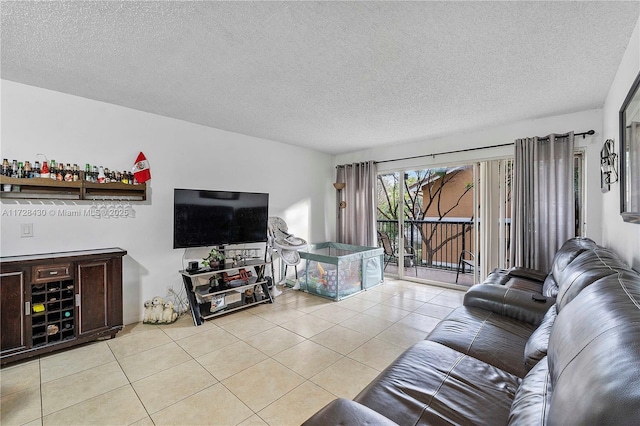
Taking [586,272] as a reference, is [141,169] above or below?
above

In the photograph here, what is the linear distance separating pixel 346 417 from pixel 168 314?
2.93m

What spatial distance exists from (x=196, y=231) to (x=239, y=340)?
139 cm

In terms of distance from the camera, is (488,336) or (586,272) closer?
(586,272)

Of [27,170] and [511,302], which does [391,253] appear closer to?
[511,302]

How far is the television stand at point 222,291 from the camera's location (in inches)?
129

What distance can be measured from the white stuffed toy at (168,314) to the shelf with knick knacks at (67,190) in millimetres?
1248

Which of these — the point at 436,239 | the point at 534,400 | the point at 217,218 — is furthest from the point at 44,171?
the point at 436,239

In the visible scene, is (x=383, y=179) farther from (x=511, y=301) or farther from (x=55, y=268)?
(x=55, y=268)

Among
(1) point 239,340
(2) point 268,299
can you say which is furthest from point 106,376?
(2) point 268,299

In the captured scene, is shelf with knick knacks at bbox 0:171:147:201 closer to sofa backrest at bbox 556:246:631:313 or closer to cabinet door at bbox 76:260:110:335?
cabinet door at bbox 76:260:110:335

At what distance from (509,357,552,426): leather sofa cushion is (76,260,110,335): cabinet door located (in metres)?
3.24

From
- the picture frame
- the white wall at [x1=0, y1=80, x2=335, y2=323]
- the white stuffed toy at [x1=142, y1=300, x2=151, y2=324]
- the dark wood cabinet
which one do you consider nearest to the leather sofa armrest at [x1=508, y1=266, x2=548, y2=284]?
the picture frame

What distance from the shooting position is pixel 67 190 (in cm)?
274

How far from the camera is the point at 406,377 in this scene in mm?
1369
